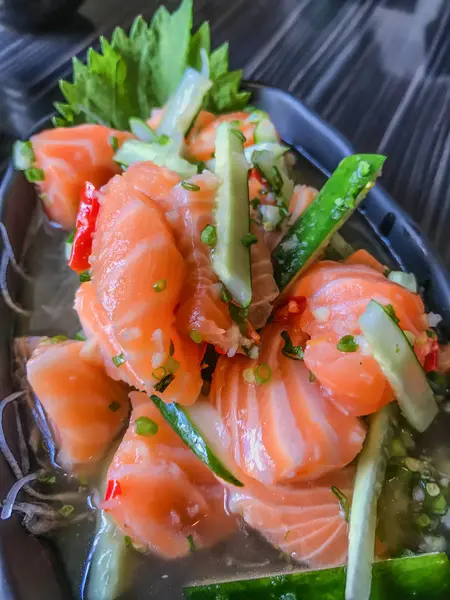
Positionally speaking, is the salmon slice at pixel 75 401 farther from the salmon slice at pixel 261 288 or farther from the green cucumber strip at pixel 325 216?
the green cucumber strip at pixel 325 216

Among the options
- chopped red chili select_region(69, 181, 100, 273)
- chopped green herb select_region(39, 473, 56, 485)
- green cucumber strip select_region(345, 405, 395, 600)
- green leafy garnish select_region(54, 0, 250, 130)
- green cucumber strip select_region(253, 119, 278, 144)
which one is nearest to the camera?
green cucumber strip select_region(345, 405, 395, 600)

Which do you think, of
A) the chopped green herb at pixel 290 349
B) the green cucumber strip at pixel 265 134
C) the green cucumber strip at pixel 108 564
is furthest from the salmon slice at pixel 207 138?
the green cucumber strip at pixel 108 564

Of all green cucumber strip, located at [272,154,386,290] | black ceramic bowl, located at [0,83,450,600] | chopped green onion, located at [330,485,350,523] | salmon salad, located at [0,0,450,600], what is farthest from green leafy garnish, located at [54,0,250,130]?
chopped green onion, located at [330,485,350,523]

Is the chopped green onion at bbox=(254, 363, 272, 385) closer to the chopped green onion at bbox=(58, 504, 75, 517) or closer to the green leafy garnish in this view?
the chopped green onion at bbox=(58, 504, 75, 517)

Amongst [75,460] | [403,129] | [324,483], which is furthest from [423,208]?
[75,460]

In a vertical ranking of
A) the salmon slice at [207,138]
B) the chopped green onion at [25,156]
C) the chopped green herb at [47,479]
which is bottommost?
the chopped green herb at [47,479]


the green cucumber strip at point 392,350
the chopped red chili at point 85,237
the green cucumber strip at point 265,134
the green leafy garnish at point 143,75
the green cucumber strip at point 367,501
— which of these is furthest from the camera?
the green leafy garnish at point 143,75

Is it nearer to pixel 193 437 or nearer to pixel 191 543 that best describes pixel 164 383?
pixel 193 437
